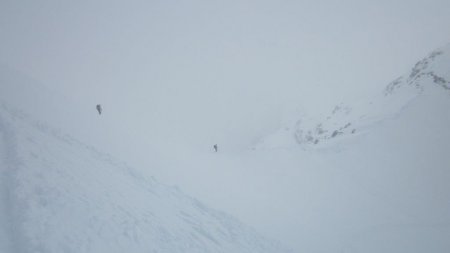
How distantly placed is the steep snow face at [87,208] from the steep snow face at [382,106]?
2290cm

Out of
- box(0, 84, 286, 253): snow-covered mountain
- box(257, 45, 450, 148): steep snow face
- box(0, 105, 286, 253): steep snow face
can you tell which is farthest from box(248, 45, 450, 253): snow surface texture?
box(0, 84, 286, 253): snow-covered mountain

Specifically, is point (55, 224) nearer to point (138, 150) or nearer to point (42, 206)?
point (42, 206)

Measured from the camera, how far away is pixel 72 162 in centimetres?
1019

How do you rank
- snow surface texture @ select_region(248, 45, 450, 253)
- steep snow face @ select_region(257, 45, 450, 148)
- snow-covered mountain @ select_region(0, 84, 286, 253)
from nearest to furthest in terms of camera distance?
1. snow-covered mountain @ select_region(0, 84, 286, 253)
2. snow surface texture @ select_region(248, 45, 450, 253)
3. steep snow face @ select_region(257, 45, 450, 148)

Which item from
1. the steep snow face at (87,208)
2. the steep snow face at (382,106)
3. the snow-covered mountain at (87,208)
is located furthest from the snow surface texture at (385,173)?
the snow-covered mountain at (87,208)

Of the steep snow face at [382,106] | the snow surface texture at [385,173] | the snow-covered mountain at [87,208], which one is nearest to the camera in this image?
the snow-covered mountain at [87,208]

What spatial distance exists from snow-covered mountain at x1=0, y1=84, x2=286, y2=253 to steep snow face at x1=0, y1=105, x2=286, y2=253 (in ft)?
0.06

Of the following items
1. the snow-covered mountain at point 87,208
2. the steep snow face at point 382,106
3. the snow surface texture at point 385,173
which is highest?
the steep snow face at point 382,106

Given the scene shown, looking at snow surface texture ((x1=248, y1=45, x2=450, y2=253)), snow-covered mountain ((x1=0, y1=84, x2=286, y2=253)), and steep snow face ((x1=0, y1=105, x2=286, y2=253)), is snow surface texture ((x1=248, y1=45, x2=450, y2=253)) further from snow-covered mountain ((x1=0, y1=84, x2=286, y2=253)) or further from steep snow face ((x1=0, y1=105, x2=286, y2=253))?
snow-covered mountain ((x1=0, y1=84, x2=286, y2=253))

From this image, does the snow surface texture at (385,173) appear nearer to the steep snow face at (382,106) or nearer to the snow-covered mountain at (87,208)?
the steep snow face at (382,106)

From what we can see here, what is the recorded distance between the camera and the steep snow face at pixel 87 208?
5852mm

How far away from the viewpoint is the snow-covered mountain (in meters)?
5.85

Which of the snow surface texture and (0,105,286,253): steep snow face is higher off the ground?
the snow surface texture

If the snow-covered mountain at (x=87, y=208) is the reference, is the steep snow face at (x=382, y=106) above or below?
above
